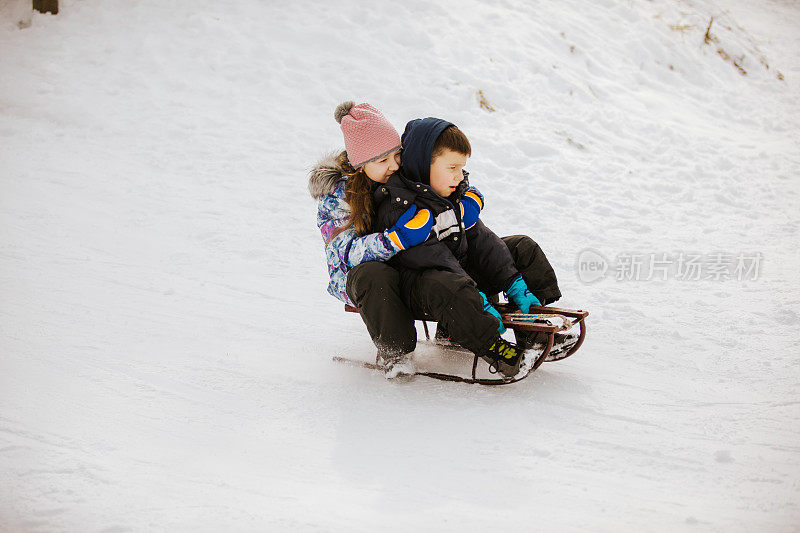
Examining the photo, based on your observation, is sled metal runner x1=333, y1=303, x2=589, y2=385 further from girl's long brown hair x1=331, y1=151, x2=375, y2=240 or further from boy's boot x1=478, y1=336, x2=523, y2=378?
Answer: girl's long brown hair x1=331, y1=151, x2=375, y2=240

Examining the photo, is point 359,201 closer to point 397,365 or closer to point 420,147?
point 420,147

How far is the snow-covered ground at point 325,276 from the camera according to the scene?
2.20 metres

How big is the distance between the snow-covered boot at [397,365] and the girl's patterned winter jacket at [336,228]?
338 millimetres

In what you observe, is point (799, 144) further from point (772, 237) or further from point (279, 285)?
point (279, 285)

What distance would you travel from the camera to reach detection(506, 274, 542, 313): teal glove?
9.77ft

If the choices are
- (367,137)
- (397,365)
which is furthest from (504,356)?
(367,137)

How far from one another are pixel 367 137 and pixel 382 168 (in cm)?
15

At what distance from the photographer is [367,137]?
9.11 feet

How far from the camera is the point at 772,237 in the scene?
184 inches

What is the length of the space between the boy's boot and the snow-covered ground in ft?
0.44

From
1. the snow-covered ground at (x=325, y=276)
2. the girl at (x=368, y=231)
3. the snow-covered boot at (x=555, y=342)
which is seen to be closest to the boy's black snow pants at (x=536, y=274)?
the snow-covered boot at (x=555, y=342)

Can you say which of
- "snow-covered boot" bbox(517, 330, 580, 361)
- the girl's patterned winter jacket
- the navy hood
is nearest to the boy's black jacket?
the navy hood

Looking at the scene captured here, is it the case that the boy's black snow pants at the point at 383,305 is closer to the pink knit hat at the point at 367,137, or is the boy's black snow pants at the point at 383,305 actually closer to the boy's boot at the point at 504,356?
the boy's boot at the point at 504,356

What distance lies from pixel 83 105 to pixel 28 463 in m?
4.87
